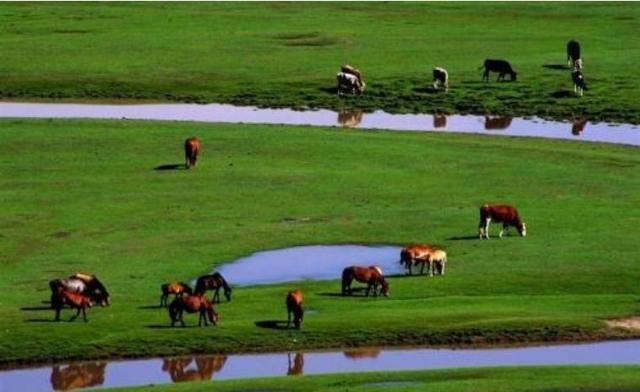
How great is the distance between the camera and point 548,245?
142 ft

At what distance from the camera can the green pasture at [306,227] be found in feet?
117

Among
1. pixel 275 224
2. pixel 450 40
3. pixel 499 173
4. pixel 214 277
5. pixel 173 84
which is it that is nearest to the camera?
pixel 214 277

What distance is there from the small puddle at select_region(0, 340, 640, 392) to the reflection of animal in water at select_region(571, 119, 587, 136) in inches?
1067

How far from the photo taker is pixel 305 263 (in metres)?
42.3

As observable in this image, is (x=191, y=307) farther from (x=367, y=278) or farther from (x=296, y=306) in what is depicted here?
(x=367, y=278)

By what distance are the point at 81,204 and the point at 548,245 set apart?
12.8 meters

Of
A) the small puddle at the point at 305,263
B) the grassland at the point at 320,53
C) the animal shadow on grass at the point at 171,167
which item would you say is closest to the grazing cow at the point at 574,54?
the grassland at the point at 320,53

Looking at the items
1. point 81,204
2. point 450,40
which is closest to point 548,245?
point 81,204

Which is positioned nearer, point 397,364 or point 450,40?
point 397,364

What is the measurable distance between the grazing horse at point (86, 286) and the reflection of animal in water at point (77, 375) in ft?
9.73

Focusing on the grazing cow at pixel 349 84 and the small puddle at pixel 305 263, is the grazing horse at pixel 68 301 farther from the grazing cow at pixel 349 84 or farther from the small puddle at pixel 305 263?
the grazing cow at pixel 349 84

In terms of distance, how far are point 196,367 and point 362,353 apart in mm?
3226

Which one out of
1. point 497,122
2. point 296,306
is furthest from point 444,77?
point 296,306

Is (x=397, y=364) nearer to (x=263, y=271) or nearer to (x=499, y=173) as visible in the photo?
(x=263, y=271)
